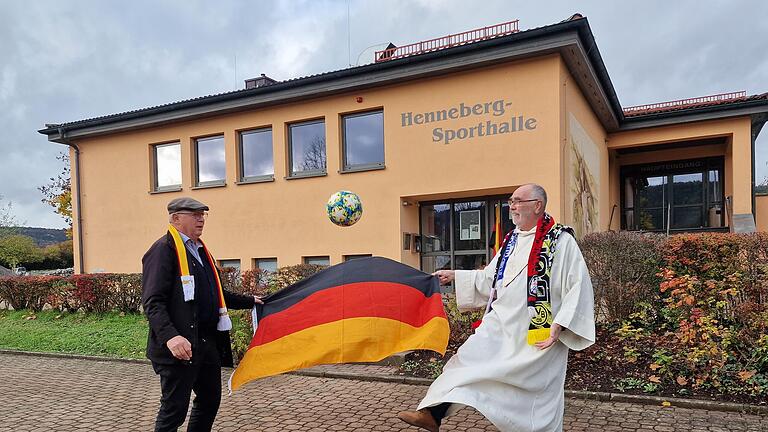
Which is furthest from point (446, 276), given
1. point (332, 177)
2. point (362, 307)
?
point (332, 177)

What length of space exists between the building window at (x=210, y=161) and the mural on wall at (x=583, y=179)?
9.22 meters

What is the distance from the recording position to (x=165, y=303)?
350 centimetres

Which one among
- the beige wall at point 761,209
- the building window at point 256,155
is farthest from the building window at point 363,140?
the beige wall at point 761,209

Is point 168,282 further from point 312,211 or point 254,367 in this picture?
point 312,211

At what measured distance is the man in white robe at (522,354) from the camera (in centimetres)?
341

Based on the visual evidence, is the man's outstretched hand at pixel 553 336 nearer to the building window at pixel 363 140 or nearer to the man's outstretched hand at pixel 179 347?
the man's outstretched hand at pixel 179 347

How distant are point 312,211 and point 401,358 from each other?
6.93 m

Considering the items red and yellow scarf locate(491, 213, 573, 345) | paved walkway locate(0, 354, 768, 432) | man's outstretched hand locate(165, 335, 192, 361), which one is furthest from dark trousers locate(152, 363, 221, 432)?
red and yellow scarf locate(491, 213, 573, 345)

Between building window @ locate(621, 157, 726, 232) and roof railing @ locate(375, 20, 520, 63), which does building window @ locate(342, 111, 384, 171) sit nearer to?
roof railing @ locate(375, 20, 520, 63)

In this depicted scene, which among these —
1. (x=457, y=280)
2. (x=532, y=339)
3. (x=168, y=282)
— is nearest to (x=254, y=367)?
(x=168, y=282)

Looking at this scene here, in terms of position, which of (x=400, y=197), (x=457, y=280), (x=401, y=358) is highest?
(x=400, y=197)

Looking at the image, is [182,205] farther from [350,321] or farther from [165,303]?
[350,321]

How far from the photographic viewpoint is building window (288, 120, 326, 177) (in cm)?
1331

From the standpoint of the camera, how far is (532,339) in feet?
11.4
